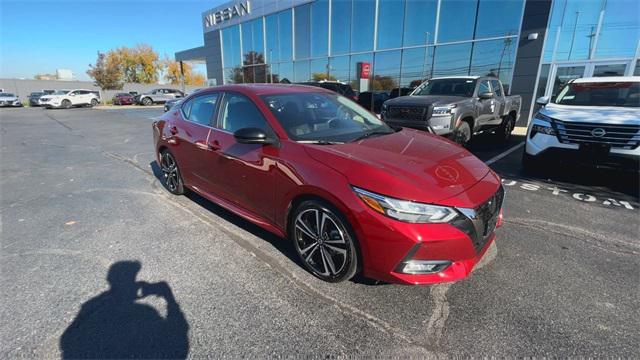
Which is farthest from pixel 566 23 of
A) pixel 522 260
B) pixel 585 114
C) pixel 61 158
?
pixel 61 158

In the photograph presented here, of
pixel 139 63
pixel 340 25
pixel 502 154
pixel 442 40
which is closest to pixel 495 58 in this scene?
pixel 442 40

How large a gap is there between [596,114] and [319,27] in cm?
1677

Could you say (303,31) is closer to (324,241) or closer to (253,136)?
(253,136)

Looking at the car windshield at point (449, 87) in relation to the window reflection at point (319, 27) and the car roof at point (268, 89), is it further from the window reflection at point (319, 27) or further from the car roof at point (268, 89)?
the window reflection at point (319, 27)

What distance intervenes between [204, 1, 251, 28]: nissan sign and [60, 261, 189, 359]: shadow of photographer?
25059mm

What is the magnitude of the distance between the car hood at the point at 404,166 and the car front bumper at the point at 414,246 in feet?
0.52

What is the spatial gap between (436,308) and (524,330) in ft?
1.83

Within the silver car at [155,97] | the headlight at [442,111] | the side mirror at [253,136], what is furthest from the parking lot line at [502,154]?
the silver car at [155,97]

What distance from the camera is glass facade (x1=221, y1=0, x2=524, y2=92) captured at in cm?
1236

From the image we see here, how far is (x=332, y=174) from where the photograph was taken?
2.39 meters

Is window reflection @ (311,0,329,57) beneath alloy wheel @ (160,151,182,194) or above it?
above

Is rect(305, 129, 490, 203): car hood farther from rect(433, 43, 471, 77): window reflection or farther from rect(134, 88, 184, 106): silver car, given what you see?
rect(134, 88, 184, 106): silver car

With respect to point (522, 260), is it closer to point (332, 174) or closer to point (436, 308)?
point (436, 308)

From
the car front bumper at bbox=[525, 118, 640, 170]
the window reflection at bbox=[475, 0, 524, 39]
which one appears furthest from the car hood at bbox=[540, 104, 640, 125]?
the window reflection at bbox=[475, 0, 524, 39]
